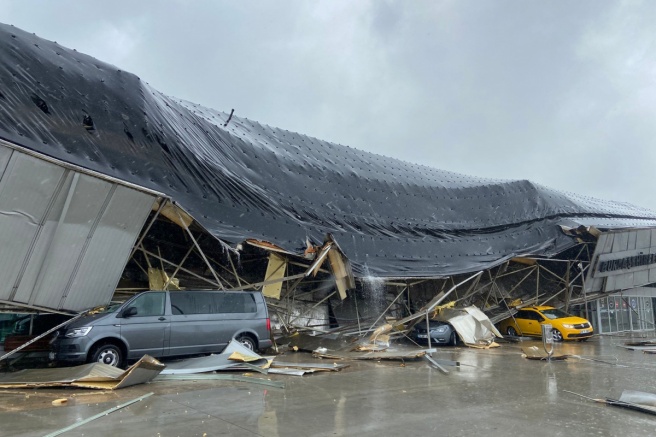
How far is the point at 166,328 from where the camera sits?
10.3 metres

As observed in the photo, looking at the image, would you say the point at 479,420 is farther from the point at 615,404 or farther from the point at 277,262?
the point at 277,262

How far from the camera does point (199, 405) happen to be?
6727 millimetres

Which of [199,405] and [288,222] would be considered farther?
[288,222]

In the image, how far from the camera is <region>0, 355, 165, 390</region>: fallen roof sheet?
7.65 metres

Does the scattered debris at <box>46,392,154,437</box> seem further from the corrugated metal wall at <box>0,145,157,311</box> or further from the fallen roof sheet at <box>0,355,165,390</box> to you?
the corrugated metal wall at <box>0,145,157,311</box>

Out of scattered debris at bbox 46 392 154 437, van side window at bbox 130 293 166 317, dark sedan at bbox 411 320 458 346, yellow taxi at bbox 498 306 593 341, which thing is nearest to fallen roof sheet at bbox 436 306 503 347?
dark sedan at bbox 411 320 458 346

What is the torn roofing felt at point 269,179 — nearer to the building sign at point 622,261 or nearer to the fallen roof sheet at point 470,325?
the building sign at point 622,261

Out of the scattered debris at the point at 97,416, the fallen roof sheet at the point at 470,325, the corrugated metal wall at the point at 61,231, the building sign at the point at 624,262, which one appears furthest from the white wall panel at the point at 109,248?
the building sign at the point at 624,262

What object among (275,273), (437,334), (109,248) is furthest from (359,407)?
(437,334)

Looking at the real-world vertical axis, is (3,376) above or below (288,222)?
below

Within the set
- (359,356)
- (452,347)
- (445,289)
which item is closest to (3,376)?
(359,356)

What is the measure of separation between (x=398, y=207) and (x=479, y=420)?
44.9 ft

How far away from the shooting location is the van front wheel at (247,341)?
37.5ft

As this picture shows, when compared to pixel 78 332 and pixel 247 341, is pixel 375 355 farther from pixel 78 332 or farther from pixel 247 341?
pixel 78 332
